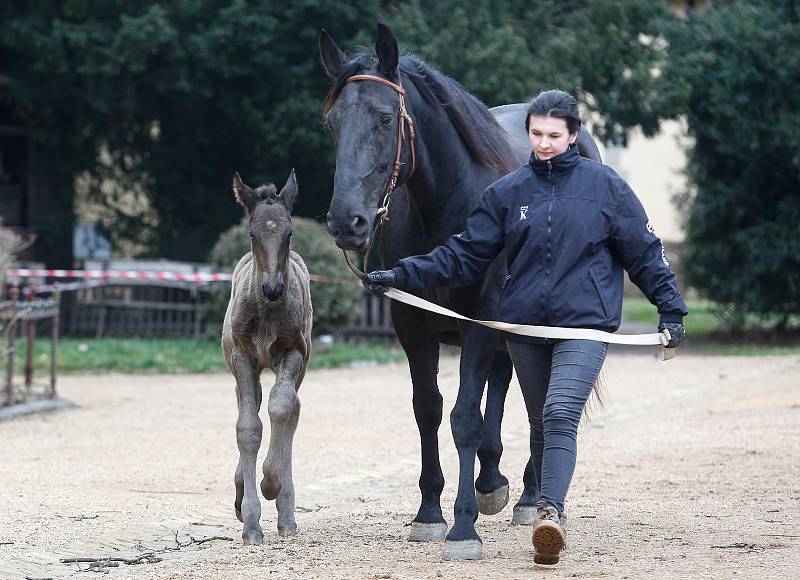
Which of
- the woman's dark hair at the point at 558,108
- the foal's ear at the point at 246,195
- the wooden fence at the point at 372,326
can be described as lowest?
the wooden fence at the point at 372,326

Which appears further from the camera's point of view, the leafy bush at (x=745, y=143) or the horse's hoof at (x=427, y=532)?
the leafy bush at (x=745, y=143)

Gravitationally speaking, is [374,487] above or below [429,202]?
below

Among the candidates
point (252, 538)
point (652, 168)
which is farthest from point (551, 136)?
point (652, 168)

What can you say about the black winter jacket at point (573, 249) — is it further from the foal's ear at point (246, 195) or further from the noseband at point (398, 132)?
the foal's ear at point (246, 195)

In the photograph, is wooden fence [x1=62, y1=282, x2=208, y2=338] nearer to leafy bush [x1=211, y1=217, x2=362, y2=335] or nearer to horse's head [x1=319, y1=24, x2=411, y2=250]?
leafy bush [x1=211, y1=217, x2=362, y2=335]

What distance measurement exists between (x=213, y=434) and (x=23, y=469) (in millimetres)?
2320

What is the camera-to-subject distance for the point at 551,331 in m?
5.41

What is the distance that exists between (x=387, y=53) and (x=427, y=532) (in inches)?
90.5

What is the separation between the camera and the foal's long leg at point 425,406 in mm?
6180

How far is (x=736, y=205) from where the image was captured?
21.8 meters

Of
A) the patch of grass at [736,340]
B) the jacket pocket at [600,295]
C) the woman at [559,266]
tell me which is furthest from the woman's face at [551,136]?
the patch of grass at [736,340]

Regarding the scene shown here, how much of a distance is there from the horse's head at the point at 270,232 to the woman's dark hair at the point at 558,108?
136cm

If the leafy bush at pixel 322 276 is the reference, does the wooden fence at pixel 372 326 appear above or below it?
below

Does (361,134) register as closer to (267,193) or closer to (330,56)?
(330,56)
